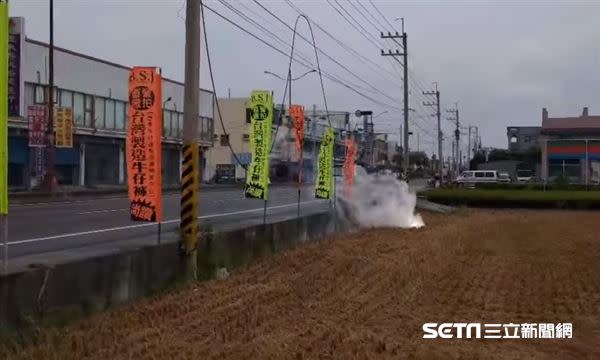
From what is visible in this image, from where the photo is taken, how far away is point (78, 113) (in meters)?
47.7

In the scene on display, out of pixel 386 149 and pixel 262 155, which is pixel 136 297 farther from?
pixel 386 149

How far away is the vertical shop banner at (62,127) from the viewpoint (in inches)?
1569

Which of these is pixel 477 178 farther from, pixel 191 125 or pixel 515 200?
pixel 191 125

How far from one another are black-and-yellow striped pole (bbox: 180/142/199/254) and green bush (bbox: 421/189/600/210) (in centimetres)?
3288

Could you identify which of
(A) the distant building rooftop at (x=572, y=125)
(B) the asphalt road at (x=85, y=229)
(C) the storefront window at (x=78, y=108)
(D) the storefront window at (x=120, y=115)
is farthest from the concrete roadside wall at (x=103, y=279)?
(A) the distant building rooftop at (x=572, y=125)

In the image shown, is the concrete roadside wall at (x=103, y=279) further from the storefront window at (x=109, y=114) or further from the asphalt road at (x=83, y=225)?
the storefront window at (x=109, y=114)

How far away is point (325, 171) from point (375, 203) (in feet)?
8.77

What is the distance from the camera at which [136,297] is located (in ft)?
34.1

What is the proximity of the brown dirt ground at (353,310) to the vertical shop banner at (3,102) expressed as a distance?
1679 millimetres

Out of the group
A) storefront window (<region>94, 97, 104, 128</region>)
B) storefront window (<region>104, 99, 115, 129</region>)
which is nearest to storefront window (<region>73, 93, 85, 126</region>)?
storefront window (<region>94, 97, 104, 128</region>)

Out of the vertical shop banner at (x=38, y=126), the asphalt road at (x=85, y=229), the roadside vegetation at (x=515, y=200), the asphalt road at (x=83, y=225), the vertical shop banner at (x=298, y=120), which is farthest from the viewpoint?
the roadside vegetation at (x=515, y=200)

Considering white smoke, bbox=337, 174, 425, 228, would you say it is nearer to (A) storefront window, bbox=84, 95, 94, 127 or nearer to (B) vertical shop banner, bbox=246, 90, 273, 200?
(B) vertical shop banner, bbox=246, 90, 273, 200

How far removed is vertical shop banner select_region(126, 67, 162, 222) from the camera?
40.1ft

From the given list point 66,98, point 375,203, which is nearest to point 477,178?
point 66,98
